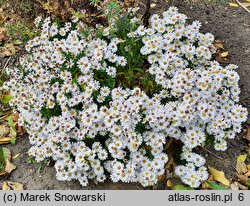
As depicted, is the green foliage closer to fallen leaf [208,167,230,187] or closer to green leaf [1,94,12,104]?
green leaf [1,94,12,104]

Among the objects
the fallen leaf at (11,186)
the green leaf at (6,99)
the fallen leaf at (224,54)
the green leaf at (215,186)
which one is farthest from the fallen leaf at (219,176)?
the green leaf at (6,99)

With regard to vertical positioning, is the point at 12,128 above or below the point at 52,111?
below

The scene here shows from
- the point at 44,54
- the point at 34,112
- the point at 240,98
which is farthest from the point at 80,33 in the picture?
the point at 240,98

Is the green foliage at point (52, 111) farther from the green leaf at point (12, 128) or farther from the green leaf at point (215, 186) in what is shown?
the green leaf at point (215, 186)

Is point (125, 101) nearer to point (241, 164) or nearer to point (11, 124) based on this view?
point (241, 164)

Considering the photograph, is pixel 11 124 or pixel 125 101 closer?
pixel 125 101

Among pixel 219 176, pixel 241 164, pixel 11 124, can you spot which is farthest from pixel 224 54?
pixel 11 124
